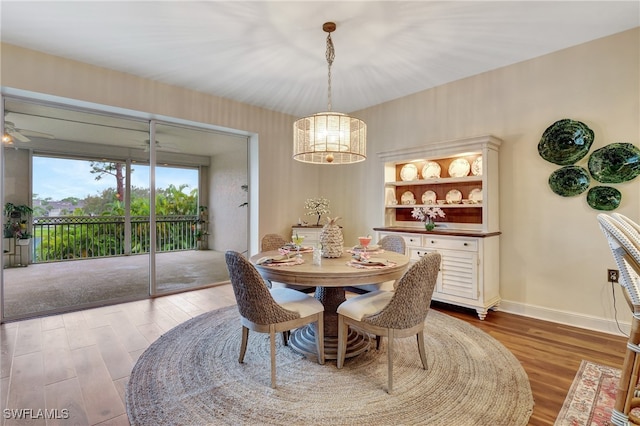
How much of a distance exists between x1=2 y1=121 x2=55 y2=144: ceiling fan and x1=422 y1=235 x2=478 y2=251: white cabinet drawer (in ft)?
15.3

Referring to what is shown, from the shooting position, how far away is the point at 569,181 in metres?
2.82

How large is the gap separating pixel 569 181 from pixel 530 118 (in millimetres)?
775

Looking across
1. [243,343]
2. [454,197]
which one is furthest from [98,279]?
[454,197]

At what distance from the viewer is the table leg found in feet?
7.32

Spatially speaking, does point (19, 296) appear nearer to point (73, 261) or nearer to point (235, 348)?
point (73, 261)

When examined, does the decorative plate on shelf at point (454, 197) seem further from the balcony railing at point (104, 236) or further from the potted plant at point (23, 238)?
the potted plant at point (23, 238)

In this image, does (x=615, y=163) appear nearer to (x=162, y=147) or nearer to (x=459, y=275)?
(x=459, y=275)

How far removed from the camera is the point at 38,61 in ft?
9.46

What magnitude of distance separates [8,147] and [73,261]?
2.19 metres

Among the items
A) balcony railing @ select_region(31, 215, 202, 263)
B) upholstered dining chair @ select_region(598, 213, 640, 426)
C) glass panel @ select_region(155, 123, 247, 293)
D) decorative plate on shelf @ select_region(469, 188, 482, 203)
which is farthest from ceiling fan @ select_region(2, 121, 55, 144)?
decorative plate on shelf @ select_region(469, 188, 482, 203)

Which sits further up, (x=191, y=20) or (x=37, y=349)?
(x=191, y=20)

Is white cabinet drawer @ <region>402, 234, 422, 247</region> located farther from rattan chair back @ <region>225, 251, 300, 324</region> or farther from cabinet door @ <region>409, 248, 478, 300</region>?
rattan chair back @ <region>225, 251, 300, 324</region>

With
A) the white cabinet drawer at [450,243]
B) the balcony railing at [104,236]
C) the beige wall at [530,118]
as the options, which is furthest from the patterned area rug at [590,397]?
the balcony railing at [104,236]

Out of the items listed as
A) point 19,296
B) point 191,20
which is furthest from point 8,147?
point 191,20
